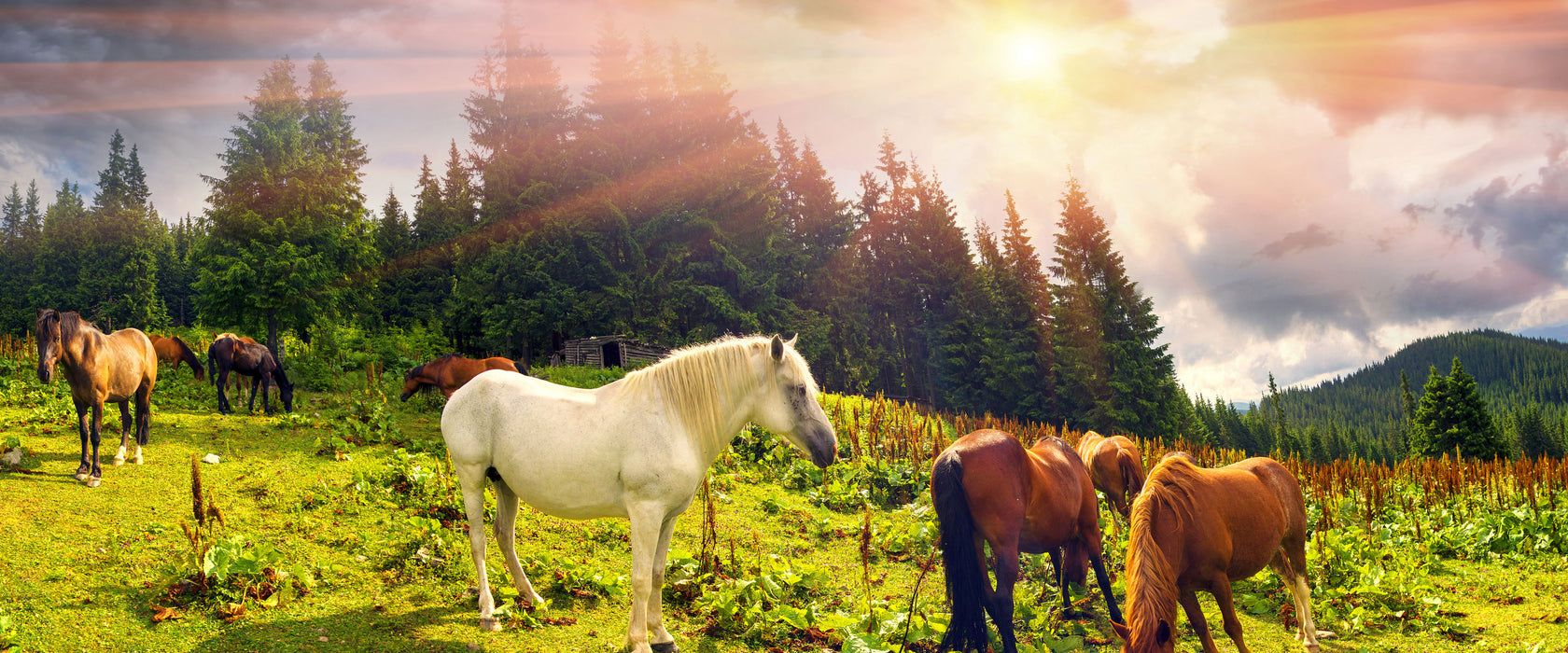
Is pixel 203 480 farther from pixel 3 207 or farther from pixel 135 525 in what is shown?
pixel 3 207

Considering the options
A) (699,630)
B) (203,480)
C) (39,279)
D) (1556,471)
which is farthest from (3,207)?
(1556,471)

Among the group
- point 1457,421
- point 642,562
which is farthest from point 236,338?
point 1457,421

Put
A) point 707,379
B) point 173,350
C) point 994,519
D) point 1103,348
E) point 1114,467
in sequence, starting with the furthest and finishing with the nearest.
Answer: point 1103,348
point 173,350
point 1114,467
point 994,519
point 707,379

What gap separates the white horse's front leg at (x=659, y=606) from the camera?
4855mm

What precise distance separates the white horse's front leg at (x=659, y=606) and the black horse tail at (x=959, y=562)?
2033 millimetres

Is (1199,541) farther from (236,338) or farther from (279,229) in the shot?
(279,229)

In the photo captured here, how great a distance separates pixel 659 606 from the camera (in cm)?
494

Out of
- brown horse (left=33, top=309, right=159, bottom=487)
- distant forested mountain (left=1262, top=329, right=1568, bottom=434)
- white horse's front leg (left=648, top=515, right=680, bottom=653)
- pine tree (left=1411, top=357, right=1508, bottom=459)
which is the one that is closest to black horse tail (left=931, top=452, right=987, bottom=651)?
white horse's front leg (left=648, top=515, right=680, bottom=653)

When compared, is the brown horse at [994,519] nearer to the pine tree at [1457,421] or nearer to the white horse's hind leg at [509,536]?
the white horse's hind leg at [509,536]

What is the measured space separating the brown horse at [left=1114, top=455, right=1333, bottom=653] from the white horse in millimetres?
2148

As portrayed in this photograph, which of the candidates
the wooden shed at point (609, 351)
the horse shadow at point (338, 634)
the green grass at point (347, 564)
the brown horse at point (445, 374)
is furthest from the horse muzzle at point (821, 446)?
the wooden shed at point (609, 351)

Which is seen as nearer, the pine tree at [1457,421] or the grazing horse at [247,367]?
the grazing horse at [247,367]

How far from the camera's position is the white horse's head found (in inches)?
199

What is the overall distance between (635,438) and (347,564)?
321 cm
